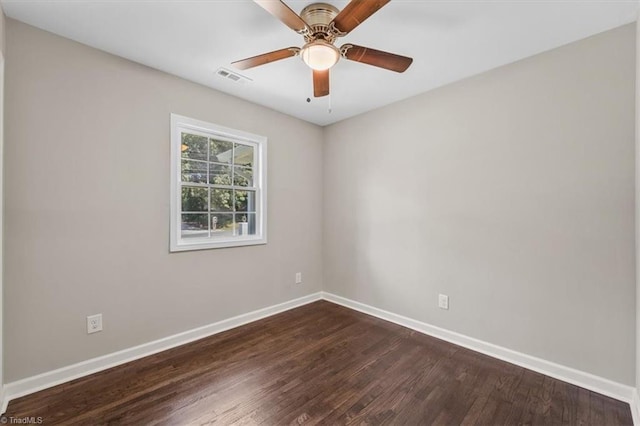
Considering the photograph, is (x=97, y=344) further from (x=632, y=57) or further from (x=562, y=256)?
(x=632, y=57)

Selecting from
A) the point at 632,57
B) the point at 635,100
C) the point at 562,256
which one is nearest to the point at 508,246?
the point at 562,256

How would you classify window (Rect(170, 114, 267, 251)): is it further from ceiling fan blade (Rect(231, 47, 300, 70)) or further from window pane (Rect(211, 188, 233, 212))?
ceiling fan blade (Rect(231, 47, 300, 70))

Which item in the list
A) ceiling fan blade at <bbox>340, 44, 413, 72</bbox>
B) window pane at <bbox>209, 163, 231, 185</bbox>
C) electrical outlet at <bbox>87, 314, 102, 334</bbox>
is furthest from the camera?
window pane at <bbox>209, 163, 231, 185</bbox>

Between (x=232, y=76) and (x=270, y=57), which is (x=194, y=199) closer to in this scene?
(x=232, y=76)

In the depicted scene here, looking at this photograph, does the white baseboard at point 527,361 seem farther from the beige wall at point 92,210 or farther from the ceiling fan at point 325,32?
the ceiling fan at point 325,32

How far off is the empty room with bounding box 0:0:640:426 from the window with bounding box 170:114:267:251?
2 cm

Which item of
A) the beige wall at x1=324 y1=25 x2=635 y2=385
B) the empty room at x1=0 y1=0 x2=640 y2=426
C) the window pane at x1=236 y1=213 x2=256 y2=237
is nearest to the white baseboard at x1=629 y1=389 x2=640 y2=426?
the empty room at x1=0 y1=0 x2=640 y2=426

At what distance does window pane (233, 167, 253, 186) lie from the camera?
3104 mm

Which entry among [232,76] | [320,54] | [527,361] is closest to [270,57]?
[320,54]

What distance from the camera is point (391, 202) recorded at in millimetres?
3141

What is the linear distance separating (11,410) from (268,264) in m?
2.13

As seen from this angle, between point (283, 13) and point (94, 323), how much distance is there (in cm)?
251

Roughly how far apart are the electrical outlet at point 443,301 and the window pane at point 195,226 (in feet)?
7.91

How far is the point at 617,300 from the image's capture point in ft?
6.15
